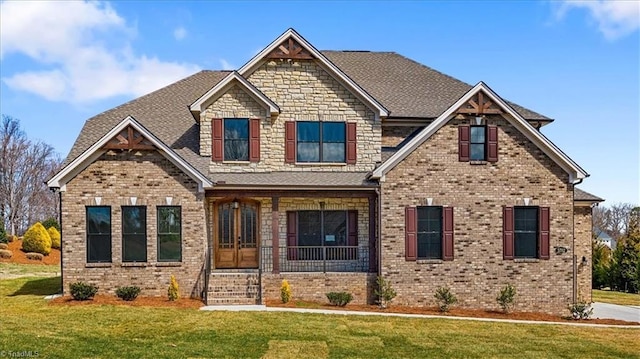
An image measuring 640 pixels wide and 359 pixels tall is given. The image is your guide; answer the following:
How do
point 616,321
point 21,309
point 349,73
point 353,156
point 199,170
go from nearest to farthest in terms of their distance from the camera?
1. point 21,309
2. point 616,321
3. point 199,170
4. point 353,156
5. point 349,73

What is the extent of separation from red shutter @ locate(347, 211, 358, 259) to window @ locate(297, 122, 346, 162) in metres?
2.09

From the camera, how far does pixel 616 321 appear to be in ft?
50.1

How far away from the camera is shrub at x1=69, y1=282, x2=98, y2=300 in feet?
48.6

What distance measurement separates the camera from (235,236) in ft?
57.7

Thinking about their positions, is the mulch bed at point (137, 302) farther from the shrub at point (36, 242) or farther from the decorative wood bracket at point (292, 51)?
the shrub at point (36, 242)

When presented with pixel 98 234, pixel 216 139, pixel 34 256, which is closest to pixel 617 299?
pixel 216 139


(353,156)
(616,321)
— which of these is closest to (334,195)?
(353,156)

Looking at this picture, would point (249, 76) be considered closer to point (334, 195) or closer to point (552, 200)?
point (334, 195)

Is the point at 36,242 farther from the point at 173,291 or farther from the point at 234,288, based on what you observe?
the point at 234,288

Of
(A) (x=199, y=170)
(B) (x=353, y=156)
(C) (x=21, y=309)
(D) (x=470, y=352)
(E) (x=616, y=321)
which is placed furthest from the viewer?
(B) (x=353, y=156)

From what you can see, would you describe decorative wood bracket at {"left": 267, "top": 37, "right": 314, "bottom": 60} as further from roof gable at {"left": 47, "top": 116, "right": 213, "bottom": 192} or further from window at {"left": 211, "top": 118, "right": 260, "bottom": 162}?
roof gable at {"left": 47, "top": 116, "right": 213, "bottom": 192}

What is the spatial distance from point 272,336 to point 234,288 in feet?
15.7

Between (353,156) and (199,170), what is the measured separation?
17.6ft

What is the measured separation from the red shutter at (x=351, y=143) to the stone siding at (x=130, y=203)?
541 centimetres
